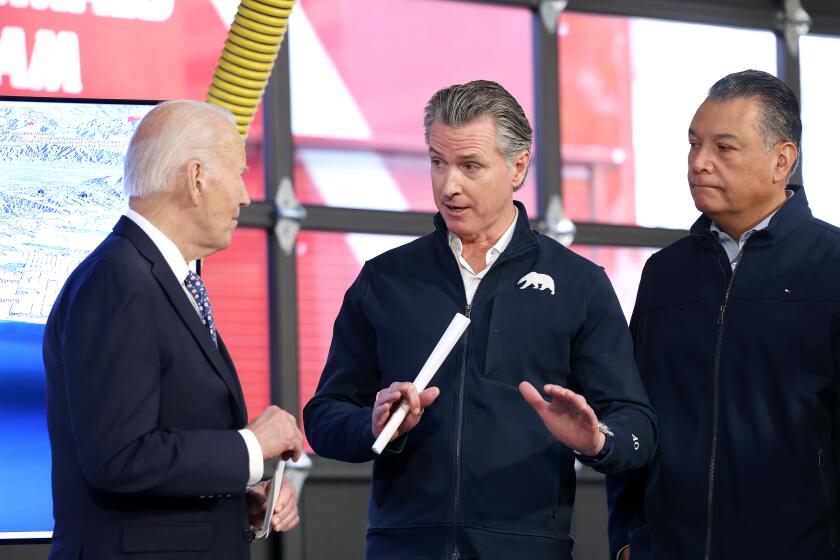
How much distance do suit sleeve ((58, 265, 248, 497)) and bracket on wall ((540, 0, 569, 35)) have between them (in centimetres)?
340

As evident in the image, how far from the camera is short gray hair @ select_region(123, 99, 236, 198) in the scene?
7.91 ft

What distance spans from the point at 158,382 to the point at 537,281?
3.04 feet

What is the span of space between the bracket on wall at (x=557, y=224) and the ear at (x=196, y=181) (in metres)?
2.99

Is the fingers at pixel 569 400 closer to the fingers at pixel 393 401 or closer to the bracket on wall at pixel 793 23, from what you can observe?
the fingers at pixel 393 401

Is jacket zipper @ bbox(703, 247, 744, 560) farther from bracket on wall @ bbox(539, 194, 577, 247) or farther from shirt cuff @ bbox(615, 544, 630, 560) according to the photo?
bracket on wall @ bbox(539, 194, 577, 247)

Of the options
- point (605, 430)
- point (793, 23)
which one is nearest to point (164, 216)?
point (605, 430)

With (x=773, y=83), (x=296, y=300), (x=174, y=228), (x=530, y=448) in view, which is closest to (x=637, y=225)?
(x=296, y=300)

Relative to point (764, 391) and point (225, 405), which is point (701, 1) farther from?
point (225, 405)

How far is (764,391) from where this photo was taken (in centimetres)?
290

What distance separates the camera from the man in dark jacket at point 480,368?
2730 millimetres

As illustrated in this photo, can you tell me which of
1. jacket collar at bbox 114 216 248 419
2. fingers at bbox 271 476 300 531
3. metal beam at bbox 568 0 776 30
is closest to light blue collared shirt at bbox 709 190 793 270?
fingers at bbox 271 476 300 531

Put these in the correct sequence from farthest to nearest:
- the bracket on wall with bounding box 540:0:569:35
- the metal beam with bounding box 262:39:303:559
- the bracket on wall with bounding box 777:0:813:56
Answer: the bracket on wall with bounding box 777:0:813:56 → the bracket on wall with bounding box 540:0:569:35 → the metal beam with bounding box 262:39:303:559

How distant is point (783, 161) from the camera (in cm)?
303

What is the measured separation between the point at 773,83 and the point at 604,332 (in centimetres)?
71
